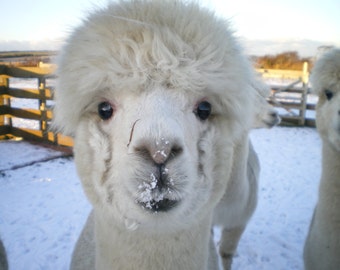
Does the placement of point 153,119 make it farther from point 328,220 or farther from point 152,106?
point 328,220

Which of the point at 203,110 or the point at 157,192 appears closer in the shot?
the point at 157,192

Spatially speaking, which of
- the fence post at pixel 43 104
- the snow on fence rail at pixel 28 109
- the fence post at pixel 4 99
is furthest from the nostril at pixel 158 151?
the fence post at pixel 4 99

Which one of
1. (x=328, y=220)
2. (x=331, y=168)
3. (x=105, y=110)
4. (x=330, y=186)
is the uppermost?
(x=105, y=110)

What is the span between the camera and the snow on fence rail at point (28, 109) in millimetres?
7551

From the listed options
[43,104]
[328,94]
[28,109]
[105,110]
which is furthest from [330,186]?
[28,109]

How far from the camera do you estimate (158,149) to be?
Result: 100 cm

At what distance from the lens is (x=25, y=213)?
179 inches

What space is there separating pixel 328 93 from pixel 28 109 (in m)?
7.47

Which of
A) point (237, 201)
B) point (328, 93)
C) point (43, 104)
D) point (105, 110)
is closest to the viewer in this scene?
point (105, 110)

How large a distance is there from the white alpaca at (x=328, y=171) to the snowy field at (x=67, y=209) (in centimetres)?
137

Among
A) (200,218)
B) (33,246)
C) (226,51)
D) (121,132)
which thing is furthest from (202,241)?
(33,246)

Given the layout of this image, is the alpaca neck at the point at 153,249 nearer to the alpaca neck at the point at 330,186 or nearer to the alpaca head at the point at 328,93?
the alpaca neck at the point at 330,186

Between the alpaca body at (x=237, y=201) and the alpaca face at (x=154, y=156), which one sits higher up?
the alpaca face at (x=154, y=156)

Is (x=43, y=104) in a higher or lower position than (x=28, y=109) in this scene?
higher
